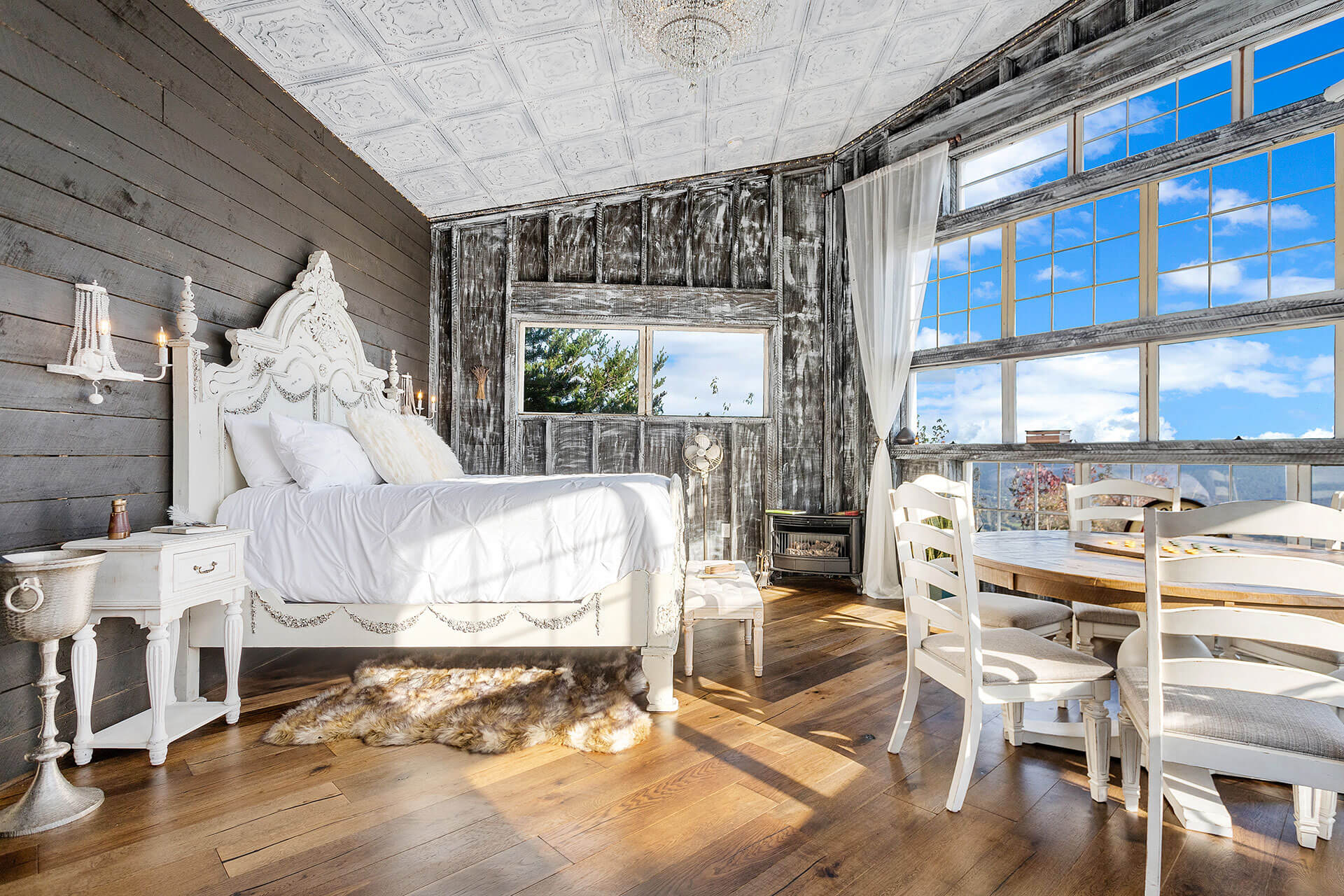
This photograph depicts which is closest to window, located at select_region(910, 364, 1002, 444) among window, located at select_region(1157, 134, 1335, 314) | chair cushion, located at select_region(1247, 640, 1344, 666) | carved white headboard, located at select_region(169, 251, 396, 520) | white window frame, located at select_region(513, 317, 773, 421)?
window, located at select_region(1157, 134, 1335, 314)

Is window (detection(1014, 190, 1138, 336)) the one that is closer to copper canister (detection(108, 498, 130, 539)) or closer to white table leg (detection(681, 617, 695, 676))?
white table leg (detection(681, 617, 695, 676))

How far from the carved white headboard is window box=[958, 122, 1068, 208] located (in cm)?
428

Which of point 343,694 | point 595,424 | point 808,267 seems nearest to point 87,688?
point 343,694

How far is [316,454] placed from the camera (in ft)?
9.67

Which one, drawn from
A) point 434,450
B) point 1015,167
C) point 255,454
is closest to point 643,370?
point 434,450

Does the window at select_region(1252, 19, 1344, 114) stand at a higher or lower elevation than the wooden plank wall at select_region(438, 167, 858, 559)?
higher

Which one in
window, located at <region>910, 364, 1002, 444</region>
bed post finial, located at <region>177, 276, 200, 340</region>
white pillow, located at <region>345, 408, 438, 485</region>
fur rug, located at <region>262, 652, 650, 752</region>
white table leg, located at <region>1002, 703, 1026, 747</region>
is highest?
bed post finial, located at <region>177, 276, 200, 340</region>

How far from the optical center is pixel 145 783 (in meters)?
2.03

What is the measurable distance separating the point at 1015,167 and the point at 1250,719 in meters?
3.96

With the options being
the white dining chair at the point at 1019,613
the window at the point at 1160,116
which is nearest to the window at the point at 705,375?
the window at the point at 1160,116

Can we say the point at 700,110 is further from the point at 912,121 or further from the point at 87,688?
the point at 87,688

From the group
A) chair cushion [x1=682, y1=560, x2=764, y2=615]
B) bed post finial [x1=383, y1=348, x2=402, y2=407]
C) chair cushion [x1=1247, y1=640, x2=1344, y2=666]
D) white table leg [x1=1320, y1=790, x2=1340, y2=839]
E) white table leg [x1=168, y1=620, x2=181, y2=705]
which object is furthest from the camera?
bed post finial [x1=383, y1=348, x2=402, y2=407]

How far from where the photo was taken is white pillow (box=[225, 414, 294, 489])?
113 inches

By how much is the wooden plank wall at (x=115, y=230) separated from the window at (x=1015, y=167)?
14.2ft
